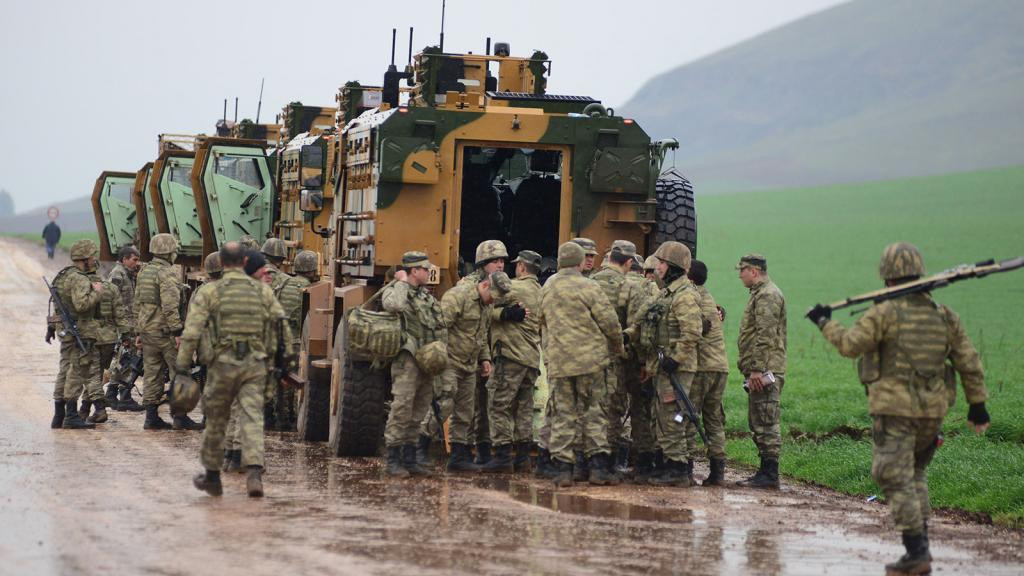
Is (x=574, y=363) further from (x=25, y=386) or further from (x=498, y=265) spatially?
(x=25, y=386)

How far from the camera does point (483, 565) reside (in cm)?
838

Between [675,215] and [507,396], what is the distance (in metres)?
2.52

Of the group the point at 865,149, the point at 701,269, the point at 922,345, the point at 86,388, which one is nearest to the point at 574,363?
the point at 701,269

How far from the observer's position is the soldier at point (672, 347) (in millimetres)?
11984

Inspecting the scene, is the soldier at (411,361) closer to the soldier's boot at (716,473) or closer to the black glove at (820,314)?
the soldier's boot at (716,473)

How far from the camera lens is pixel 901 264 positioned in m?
9.29

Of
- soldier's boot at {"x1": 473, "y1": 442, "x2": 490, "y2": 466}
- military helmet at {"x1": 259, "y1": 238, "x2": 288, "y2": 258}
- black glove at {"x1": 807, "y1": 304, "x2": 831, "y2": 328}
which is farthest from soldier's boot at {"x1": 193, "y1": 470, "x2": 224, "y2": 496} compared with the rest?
military helmet at {"x1": 259, "y1": 238, "x2": 288, "y2": 258}

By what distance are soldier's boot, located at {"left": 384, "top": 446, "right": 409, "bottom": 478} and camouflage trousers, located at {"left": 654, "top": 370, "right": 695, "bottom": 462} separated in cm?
199

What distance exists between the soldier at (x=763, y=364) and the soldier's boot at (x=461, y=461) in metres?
2.14

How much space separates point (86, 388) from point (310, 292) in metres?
2.38

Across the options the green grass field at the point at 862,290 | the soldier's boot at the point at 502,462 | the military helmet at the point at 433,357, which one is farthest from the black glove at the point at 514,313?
the green grass field at the point at 862,290

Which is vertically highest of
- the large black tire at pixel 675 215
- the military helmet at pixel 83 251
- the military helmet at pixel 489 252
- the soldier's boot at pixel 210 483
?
the large black tire at pixel 675 215

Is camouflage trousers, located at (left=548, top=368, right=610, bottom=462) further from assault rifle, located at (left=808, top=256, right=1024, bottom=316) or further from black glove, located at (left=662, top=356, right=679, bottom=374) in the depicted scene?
assault rifle, located at (left=808, top=256, right=1024, bottom=316)

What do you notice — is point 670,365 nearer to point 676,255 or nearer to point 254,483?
point 676,255
